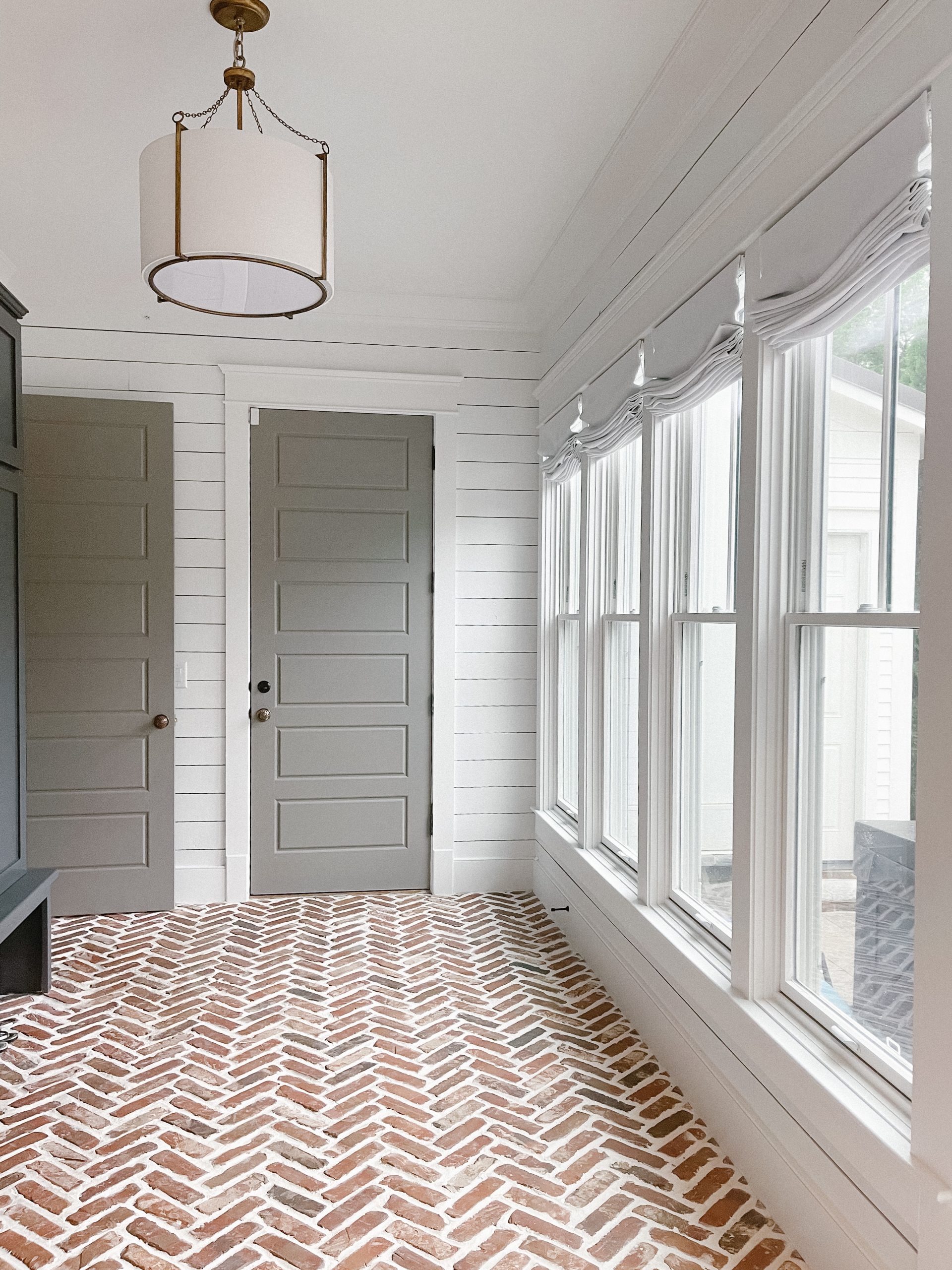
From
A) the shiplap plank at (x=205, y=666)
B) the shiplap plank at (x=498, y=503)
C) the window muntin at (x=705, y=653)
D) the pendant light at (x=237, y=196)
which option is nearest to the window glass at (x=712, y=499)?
the window muntin at (x=705, y=653)

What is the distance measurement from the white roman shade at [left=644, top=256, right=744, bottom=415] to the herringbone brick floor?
6.70 ft

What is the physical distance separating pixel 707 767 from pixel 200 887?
2758 millimetres

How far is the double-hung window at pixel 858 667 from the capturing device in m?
1.72

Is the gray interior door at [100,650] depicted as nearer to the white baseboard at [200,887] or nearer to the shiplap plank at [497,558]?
the white baseboard at [200,887]

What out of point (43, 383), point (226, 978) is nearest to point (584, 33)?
point (43, 383)

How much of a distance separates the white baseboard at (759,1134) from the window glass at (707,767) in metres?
0.34

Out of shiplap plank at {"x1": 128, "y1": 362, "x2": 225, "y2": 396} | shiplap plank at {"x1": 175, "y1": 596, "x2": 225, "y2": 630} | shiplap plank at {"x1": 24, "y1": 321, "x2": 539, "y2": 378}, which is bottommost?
shiplap plank at {"x1": 175, "y1": 596, "x2": 225, "y2": 630}

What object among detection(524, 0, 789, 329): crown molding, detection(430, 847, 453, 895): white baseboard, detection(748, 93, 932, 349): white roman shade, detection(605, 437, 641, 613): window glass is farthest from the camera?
detection(430, 847, 453, 895): white baseboard

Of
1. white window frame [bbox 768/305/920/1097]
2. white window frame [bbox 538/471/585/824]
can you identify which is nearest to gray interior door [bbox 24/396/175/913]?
white window frame [bbox 538/471/585/824]

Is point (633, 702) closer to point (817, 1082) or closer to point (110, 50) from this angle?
point (817, 1082)

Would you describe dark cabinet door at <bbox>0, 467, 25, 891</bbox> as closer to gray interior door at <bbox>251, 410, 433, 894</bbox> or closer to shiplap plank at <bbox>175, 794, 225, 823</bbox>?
shiplap plank at <bbox>175, 794, 225, 823</bbox>

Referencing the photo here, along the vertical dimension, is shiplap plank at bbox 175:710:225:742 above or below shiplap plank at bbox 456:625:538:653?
below

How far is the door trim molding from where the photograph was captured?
14.3 feet

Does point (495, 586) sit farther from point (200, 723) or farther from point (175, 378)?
point (175, 378)
